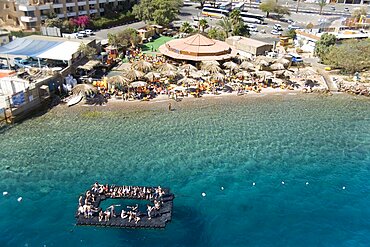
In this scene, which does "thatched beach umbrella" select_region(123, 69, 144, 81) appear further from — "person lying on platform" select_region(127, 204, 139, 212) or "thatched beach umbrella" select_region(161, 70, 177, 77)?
"person lying on platform" select_region(127, 204, 139, 212)

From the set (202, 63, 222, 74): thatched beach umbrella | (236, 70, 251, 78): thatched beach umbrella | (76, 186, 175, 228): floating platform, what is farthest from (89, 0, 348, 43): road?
(76, 186, 175, 228): floating platform

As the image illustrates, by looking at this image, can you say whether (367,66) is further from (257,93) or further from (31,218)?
(31,218)

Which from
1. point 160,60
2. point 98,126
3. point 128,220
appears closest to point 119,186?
point 128,220

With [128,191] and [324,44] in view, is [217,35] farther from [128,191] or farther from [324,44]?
[128,191]

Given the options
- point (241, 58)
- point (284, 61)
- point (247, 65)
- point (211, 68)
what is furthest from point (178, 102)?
point (284, 61)

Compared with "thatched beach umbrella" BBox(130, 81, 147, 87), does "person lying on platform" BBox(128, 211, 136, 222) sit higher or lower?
lower

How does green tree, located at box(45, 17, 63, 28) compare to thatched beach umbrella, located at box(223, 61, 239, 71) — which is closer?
thatched beach umbrella, located at box(223, 61, 239, 71)
